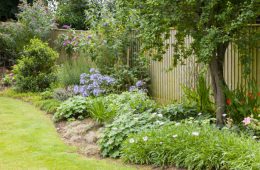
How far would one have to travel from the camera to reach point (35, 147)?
6469 mm

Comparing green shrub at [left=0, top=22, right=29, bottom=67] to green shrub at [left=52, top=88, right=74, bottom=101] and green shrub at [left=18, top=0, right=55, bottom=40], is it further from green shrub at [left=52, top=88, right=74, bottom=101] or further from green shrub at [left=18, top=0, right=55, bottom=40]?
green shrub at [left=52, top=88, right=74, bottom=101]

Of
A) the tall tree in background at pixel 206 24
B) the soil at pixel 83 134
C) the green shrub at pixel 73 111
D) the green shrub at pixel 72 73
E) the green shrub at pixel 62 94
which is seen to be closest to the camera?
the tall tree in background at pixel 206 24

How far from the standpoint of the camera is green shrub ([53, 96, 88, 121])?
8.11 m

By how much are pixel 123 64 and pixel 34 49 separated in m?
3.17

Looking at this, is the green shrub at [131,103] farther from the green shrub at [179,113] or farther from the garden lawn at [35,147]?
the garden lawn at [35,147]

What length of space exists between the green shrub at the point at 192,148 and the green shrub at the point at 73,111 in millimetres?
2547

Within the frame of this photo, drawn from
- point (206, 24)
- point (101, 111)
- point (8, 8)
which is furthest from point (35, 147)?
point (8, 8)

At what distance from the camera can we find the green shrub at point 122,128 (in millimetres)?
5916

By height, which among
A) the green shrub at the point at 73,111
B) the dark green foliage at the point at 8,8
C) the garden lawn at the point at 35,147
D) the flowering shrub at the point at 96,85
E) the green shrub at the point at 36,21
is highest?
the dark green foliage at the point at 8,8

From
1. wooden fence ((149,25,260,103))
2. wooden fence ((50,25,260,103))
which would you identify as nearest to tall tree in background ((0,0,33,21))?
wooden fence ((50,25,260,103))

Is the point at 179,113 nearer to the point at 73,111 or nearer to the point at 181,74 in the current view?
the point at 181,74

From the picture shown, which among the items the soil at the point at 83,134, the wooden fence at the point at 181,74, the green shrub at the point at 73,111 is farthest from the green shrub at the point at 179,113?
the green shrub at the point at 73,111

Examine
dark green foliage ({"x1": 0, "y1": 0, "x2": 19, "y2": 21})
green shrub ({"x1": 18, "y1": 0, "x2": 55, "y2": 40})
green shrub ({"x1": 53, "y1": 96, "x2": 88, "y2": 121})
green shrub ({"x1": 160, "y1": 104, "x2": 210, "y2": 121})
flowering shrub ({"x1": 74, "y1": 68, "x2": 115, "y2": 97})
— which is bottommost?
green shrub ({"x1": 53, "y1": 96, "x2": 88, "y2": 121})

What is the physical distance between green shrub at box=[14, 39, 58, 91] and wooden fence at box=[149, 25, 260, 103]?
3724mm
